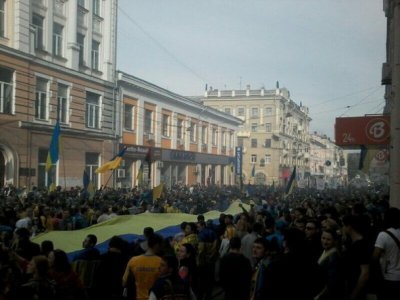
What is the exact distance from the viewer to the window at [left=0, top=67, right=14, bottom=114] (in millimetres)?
22125

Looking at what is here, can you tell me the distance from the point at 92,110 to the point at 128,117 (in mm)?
4885

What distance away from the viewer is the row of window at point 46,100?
22.3m

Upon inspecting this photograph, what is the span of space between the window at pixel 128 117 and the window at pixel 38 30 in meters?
9.85

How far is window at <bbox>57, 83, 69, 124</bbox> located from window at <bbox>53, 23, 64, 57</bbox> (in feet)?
6.13

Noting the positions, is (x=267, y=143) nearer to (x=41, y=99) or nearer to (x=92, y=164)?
(x=92, y=164)

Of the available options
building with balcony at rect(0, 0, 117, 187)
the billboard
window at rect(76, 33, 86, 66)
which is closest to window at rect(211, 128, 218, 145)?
building with balcony at rect(0, 0, 117, 187)

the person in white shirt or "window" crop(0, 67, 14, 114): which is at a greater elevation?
"window" crop(0, 67, 14, 114)

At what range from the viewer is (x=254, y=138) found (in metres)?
68.7

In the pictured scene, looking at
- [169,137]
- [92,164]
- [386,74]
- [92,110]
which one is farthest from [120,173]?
[386,74]

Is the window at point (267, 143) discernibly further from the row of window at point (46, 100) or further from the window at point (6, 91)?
the window at point (6, 91)

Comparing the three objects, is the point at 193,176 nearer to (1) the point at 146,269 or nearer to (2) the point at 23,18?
(2) the point at 23,18

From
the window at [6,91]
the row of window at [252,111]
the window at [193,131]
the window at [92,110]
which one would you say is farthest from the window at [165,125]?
the row of window at [252,111]

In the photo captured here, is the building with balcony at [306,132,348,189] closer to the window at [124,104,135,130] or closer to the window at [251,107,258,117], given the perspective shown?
the window at [251,107,258,117]

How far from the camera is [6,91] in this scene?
22.4 m
